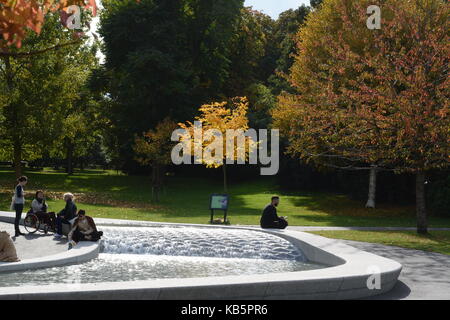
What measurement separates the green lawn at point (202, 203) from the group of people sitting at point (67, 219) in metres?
8.04

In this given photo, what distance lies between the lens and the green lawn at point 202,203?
90.4 ft

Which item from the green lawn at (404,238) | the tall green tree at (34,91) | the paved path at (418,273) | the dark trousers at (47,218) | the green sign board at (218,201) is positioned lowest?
the green lawn at (404,238)

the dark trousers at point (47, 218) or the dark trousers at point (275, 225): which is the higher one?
the dark trousers at point (47, 218)

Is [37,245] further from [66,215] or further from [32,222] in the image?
[32,222]

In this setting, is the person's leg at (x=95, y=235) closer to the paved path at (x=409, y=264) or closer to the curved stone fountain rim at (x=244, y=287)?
the paved path at (x=409, y=264)

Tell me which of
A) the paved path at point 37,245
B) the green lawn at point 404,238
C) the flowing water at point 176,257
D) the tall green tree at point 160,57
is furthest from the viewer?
the tall green tree at point 160,57

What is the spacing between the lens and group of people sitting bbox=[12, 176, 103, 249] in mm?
15359

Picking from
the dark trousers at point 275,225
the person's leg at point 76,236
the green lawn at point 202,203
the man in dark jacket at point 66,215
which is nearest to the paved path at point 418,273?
the dark trousers at point 275,225

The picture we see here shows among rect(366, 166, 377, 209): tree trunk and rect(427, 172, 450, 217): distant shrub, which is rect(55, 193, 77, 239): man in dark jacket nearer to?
rect(427, 172, 450, 217): distant shrub

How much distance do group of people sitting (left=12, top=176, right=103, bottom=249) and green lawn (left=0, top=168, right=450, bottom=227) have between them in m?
8.04

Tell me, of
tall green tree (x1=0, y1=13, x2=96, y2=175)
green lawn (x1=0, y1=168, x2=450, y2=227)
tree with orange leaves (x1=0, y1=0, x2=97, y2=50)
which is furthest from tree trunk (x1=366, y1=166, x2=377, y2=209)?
tree with orange leaves (x1=0, y1=0, x2=97, y2=50)

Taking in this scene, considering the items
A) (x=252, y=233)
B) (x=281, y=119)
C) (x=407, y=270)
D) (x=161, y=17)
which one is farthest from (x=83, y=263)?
(x=161, y=17)

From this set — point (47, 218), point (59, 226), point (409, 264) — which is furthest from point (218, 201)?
point (409, 264)

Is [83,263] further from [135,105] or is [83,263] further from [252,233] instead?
[135,105]
